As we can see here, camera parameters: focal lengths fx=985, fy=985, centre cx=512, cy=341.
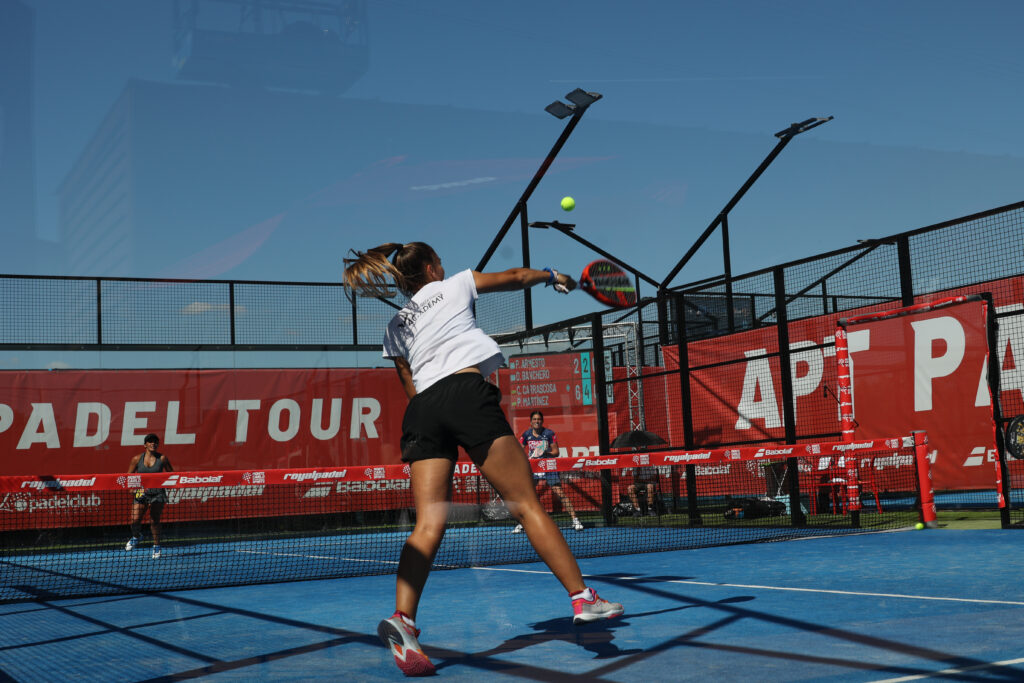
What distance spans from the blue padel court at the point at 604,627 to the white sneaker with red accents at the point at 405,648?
0.13 meters

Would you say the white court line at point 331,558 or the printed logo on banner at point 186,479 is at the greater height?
the printed logo on banner at point 186,479

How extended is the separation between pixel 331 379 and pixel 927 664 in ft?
46.3

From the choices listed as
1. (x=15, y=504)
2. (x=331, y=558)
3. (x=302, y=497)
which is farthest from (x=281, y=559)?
(x=15, y=504)

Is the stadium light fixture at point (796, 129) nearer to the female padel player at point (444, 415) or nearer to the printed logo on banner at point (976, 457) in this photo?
the printed logo on banner at point (976, 457)

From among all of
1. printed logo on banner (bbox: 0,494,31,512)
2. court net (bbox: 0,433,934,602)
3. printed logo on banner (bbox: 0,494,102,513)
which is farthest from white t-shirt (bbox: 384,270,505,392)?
printed logo on banner (bbox: 0,494,31,512)

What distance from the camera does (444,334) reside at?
404 centimetres

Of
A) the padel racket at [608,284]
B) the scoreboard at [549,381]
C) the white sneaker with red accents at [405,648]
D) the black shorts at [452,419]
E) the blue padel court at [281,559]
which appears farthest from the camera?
the scoreboard at [549,381]

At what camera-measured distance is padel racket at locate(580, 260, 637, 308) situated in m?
4.81

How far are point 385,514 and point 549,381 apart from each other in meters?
3.87

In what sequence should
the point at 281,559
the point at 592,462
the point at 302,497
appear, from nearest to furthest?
the point at 592,462 < the point at 281,559 < the point at 302,497

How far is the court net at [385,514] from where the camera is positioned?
8.54 meters

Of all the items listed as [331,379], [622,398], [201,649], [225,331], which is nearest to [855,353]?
[622,398]

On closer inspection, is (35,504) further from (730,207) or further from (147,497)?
(730,207)

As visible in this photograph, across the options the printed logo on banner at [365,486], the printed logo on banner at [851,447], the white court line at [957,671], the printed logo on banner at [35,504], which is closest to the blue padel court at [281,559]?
the printed logo on banner at [35,504]
